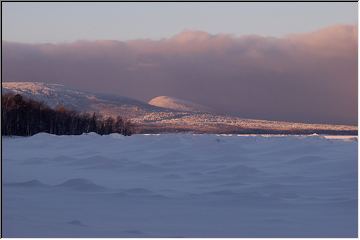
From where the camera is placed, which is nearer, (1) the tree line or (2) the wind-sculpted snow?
(2) the wind-sculpted snow

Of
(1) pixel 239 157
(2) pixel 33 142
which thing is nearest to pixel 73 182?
(1) pixel 239 157

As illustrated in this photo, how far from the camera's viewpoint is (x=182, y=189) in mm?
9781

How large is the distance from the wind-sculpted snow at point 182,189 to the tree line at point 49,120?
1511 centimetres

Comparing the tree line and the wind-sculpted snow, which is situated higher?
the tree line

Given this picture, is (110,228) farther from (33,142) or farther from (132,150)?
(33,142)

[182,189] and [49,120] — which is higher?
[49,120]

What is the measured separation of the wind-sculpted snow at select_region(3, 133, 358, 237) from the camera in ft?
22.7

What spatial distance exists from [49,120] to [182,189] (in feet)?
81.1

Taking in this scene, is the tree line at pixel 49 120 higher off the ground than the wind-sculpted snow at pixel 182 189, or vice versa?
the tree line at pixel 49 120

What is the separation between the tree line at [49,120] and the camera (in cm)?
3078

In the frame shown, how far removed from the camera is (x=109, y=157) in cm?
1359

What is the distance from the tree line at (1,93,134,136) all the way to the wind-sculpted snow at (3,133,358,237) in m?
15.1

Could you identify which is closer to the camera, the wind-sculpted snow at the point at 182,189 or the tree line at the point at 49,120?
the wind-sculpted snow at the point at 182,189

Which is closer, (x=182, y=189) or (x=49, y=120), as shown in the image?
(x=182, y=189)
